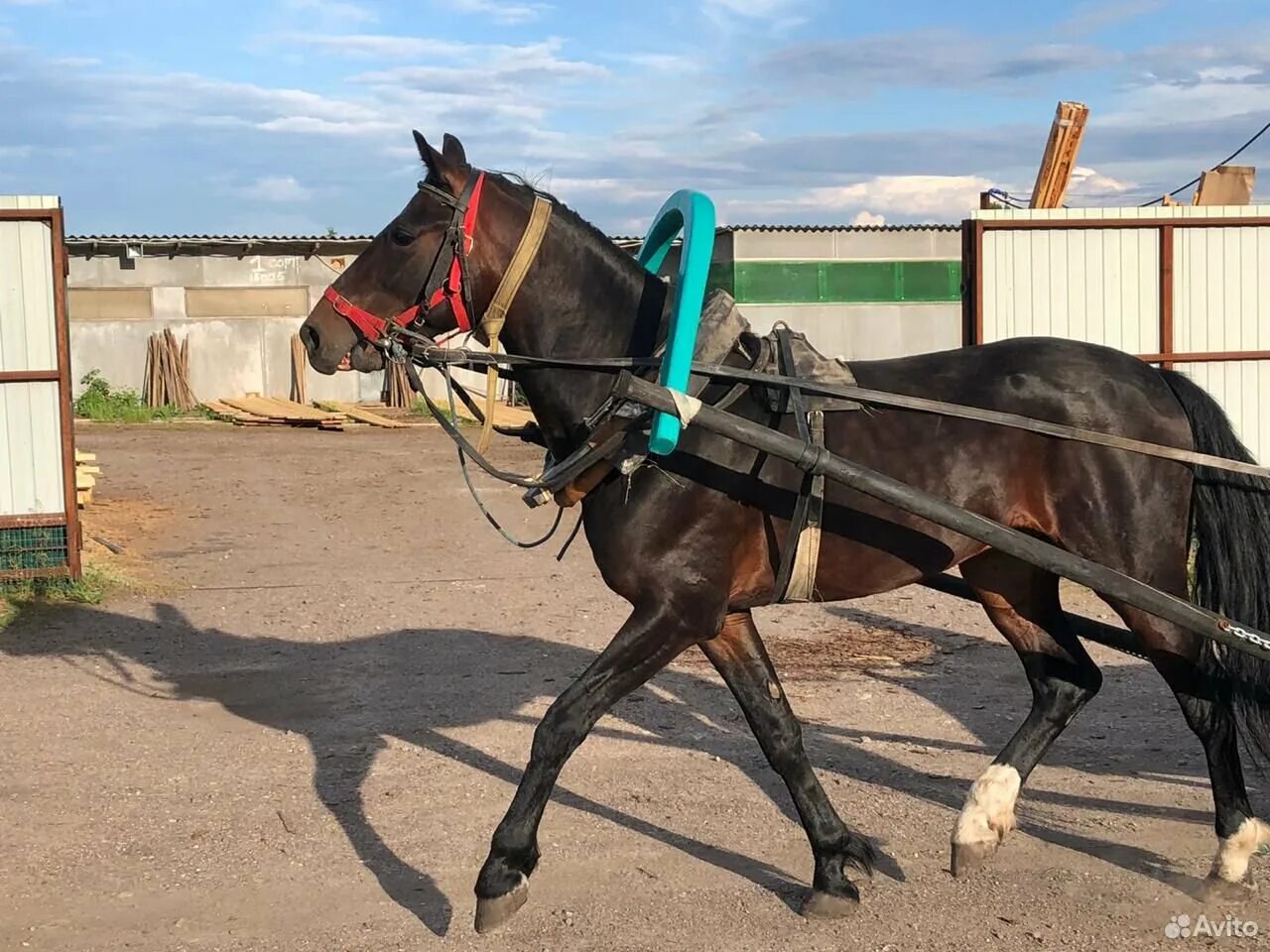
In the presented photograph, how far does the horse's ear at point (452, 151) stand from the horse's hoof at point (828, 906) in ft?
8.76

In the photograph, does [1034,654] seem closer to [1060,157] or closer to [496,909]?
[496,909]

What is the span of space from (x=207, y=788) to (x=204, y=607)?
414 centimetres

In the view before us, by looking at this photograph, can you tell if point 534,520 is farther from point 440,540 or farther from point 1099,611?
point 1099,611

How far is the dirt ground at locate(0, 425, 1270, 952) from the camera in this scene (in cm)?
420

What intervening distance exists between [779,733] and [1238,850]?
156 cm

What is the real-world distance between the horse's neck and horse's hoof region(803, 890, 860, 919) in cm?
169

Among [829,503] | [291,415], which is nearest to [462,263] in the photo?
[829,503]

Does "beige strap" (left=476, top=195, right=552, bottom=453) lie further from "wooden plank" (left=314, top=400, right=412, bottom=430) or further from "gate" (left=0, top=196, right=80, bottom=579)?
"wooden plank" (left=314, top=400, right=412, bottom=430)

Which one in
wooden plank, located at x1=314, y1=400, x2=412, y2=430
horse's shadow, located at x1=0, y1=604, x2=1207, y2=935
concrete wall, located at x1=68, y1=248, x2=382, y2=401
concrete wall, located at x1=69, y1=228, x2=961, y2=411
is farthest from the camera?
concrete wall, located at x1=68, y1=248, x2=382, y2=401

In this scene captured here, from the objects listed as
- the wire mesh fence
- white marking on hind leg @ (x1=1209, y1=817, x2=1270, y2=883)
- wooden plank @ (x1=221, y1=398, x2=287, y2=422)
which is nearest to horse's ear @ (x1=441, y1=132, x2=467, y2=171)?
white marking on hind leg @ (x1=1209, y1=817, x2=1270, y2=883)

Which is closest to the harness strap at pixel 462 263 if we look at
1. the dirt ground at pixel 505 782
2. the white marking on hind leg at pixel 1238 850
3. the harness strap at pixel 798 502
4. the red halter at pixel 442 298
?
the red halter at pixel 442 298

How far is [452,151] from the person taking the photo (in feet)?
13.9

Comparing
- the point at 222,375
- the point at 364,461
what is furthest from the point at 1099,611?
the point at 222,375

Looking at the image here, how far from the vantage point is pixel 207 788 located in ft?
18.0
